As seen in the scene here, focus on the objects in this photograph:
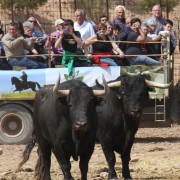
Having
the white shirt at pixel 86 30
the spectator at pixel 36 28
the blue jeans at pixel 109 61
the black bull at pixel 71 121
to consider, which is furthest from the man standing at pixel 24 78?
the black bull at pixel 71 121

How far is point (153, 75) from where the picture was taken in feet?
56.9

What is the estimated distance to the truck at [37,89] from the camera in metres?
17.1

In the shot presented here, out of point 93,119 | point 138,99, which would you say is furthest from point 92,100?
point 138,99

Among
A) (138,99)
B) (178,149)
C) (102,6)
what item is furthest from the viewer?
(102,6)

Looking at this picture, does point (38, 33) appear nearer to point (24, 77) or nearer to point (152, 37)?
point (24, 77)

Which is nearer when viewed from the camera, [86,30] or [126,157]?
[126,157]

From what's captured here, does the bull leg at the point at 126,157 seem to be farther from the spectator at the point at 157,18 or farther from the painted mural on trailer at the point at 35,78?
the spectator at the point at 157,18

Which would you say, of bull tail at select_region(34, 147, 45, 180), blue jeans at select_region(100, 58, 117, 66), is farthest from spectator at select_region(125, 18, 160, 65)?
bull tail at select_region(34, 147, 45, 180)

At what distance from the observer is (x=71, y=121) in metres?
10.8

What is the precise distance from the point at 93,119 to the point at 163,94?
647 cm

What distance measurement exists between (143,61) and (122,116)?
4632 millimetres

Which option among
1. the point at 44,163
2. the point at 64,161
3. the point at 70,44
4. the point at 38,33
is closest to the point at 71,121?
the point at 64,161

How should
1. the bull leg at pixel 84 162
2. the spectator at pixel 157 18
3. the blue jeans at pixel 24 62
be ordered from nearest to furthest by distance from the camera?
the bull leg at pixel 84 162 < the blue jeans at pixel 24 62 < the spectator at pixel 157 18

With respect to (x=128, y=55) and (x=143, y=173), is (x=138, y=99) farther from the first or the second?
(x=128, y=55)
